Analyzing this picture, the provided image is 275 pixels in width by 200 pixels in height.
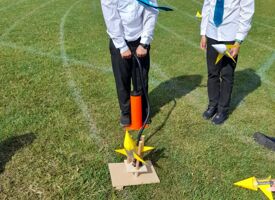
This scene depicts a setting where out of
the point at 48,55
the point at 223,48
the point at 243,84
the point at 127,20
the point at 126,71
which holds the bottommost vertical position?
the point at 243,84

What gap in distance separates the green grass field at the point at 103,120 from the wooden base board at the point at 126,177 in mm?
69

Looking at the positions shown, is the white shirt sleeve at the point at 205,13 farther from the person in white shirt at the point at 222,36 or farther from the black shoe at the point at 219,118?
the black shoe at the point at 219,118

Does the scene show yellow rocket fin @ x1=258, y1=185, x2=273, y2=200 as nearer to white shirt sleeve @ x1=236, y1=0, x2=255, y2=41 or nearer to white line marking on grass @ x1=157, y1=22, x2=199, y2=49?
white shirt sleeve @ x1=236, y1=0, x2=255, y2=41

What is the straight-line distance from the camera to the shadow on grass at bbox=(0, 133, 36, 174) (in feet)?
14.2

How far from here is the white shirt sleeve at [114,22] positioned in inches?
172

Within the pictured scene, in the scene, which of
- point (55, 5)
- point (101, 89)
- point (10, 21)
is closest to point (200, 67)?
point (101, 89)

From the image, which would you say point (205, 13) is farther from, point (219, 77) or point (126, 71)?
point (126, 71)

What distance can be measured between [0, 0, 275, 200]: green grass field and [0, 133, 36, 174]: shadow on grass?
0.04ft

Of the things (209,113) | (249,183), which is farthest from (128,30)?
(249,183)

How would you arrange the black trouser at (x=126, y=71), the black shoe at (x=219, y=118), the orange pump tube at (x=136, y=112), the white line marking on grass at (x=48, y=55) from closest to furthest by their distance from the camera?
the black trouser at (x=126, y=71)
the orange pump tube at (x=136, y=112)
the black shoe at (x=219, y=118)
the white line marking on grass at (x=48, y=55)

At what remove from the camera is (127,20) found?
4.51 metres

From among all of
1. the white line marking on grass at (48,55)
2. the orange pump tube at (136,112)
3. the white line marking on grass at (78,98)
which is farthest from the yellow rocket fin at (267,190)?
the white line marking on grass at (48,55)

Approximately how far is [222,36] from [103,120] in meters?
1.94

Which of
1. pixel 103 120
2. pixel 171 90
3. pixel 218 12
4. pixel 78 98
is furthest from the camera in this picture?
pixel 171 90
